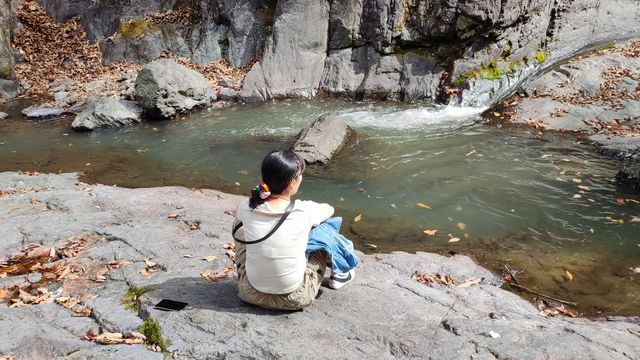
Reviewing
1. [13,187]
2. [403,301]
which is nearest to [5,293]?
[403,301]

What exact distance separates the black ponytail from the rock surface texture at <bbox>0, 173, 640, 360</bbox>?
1.00 m

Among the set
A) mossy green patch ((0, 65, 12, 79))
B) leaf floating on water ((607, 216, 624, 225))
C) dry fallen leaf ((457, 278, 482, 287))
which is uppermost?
mossy green patch ((0, 65, 12, 79))

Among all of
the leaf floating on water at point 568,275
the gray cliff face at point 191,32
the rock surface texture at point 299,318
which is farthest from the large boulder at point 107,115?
the leaf floating on water at point 568,275

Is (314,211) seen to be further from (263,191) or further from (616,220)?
(616,220)

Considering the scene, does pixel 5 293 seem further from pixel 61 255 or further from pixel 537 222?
pixel 537 222

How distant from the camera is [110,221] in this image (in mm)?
6406

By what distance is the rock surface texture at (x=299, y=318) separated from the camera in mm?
3428

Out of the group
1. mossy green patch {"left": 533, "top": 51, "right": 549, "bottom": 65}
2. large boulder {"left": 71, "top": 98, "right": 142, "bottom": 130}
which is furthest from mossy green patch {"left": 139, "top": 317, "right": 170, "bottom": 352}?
mossy green patch {"left": 533, "top": 51, "right": 549, "bottom": 65}

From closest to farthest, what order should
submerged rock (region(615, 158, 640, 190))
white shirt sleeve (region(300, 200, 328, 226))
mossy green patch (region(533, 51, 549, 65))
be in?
white shirt sleeve (region(300, 200, 328, 226))
submerged rock (region(615, 158, 640, 190))
mossy green patch (region(533, 51, 549, 65))

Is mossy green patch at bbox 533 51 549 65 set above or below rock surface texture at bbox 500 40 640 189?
above

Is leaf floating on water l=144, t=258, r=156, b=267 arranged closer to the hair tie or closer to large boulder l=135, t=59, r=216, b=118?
the hair tie

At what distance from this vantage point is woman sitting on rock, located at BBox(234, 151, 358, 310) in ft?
11.5

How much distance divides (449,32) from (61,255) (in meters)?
12.6

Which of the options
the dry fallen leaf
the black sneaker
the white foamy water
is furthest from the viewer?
the white foamy water
